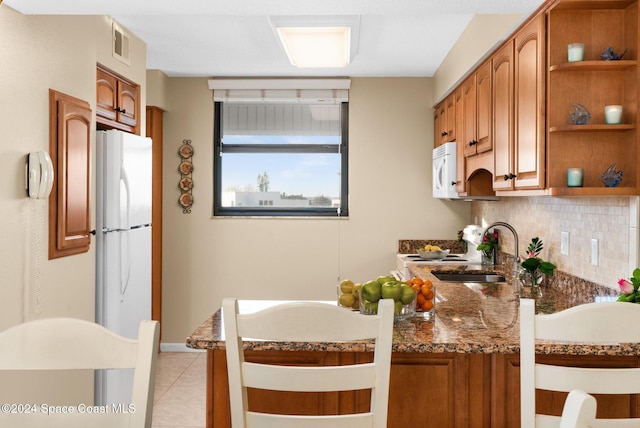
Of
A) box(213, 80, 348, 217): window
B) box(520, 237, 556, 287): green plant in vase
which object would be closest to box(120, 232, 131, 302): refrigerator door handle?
box(213, 80, 348, 217): window

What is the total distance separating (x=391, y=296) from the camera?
2205mm

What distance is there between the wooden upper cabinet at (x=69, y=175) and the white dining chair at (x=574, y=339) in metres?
2.32

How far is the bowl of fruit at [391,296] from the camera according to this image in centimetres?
221

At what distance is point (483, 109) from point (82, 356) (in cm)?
296

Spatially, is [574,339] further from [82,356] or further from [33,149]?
[33,149]

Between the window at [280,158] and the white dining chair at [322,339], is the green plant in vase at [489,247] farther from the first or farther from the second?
the white dining chair at [322,339]

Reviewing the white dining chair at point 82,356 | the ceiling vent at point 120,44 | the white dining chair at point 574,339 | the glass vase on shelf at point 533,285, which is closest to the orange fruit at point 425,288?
the white dining chair at point 574,339

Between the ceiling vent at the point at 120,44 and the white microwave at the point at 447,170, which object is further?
the white microwave at the point at 447,170

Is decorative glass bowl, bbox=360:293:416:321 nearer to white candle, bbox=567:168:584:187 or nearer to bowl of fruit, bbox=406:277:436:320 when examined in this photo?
bowl of fruit, bbox=406:277:436:320

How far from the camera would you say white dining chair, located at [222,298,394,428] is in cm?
148

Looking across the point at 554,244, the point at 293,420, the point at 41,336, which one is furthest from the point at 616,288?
the point at 41,336

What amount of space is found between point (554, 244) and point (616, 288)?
2.78 ft

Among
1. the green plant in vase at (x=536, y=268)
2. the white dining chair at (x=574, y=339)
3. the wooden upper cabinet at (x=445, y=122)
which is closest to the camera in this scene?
the white dining chair at (x=574, y=339)

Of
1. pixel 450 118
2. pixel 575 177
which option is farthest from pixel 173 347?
pixel 575 177
